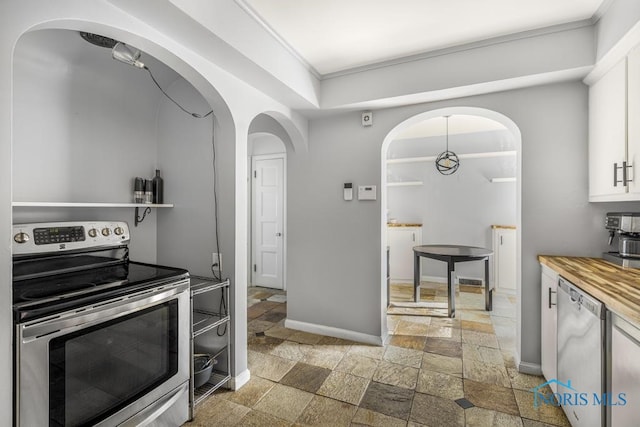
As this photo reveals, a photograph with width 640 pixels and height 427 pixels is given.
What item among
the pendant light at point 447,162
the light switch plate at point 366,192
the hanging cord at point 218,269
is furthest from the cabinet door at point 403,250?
the hanging cord at point 218,269

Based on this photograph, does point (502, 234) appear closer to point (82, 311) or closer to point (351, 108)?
point (351, 108)

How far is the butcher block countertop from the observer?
1.24 meters

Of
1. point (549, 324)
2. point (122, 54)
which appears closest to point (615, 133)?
point (549, 324)

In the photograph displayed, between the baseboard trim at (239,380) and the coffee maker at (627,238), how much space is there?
2654mm

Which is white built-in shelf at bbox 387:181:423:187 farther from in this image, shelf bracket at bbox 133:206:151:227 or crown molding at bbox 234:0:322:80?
shelf bracket at bbox 133:206:151:227

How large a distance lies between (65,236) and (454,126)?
16.2 ft

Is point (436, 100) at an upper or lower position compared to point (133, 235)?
upper

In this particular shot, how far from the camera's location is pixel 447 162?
5.17m

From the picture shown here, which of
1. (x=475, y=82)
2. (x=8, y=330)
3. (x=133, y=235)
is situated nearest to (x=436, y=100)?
(x=475, y=82)

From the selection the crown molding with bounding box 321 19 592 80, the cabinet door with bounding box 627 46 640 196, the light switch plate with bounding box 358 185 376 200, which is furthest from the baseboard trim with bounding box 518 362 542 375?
the crown molding with bounding box 321 19 592 80

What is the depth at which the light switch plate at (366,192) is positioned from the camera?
297cm

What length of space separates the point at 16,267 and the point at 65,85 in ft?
3.90

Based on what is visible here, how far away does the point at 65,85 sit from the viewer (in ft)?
6.64

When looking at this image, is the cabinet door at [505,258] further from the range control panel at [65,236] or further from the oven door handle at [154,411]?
the range control panel at [65,236]
